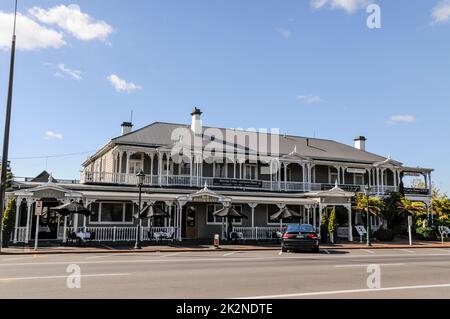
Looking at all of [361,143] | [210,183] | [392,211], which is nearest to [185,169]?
[210,183]

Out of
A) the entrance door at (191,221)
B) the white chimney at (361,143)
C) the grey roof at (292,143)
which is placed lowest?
the entrance door at (191,221)

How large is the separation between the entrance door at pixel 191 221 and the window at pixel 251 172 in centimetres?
579

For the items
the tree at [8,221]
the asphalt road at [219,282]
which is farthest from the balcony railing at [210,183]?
the asphalt road at [219,282]

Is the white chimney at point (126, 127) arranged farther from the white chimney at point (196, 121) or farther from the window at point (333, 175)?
the window at point (333, 175)

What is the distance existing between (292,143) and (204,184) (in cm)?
1059

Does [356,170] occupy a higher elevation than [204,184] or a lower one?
higher

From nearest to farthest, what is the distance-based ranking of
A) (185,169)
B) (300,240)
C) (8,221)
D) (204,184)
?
(300,240), (8,221), (204,184), (185,169)

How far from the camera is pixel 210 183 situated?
105ft

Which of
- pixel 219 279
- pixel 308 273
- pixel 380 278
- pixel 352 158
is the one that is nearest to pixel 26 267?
pixel 219 279

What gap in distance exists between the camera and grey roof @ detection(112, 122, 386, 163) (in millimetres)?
31356

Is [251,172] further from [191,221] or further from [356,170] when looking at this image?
[356,170]

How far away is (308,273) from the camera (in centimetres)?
1282

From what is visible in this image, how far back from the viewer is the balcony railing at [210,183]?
29.9 m
